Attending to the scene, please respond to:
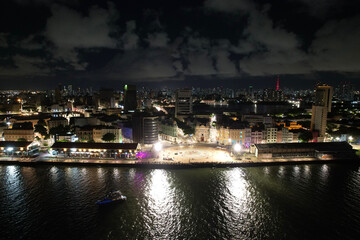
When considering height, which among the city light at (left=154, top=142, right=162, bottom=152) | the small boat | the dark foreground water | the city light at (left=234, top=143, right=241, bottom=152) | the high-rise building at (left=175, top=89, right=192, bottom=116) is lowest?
the dark foreground water

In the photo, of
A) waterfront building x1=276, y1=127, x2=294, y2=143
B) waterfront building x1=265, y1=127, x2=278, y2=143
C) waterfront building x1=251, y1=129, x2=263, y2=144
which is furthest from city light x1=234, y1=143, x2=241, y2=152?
waterfront building x1=276, y1=127, x2=294, y2=143

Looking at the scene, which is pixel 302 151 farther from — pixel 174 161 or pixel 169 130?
pixel 169 130

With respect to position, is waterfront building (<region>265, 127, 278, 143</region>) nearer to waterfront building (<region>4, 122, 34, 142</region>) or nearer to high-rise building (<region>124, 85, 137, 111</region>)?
waterfront building (<region>4, 122, 34, 142</region>)

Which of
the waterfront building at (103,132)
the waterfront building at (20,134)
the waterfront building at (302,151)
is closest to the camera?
the waterfront building at (302,151)

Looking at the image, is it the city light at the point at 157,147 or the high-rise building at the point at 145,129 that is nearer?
the city light at the point at 157,147

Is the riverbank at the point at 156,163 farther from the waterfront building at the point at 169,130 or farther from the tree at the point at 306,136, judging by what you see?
the waterfront building at the point at 169,130

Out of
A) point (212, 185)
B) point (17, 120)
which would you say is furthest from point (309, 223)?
point (17, 120)

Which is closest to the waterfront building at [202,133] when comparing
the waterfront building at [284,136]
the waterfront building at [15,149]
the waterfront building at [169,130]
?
the waterfront building at [169,130]
